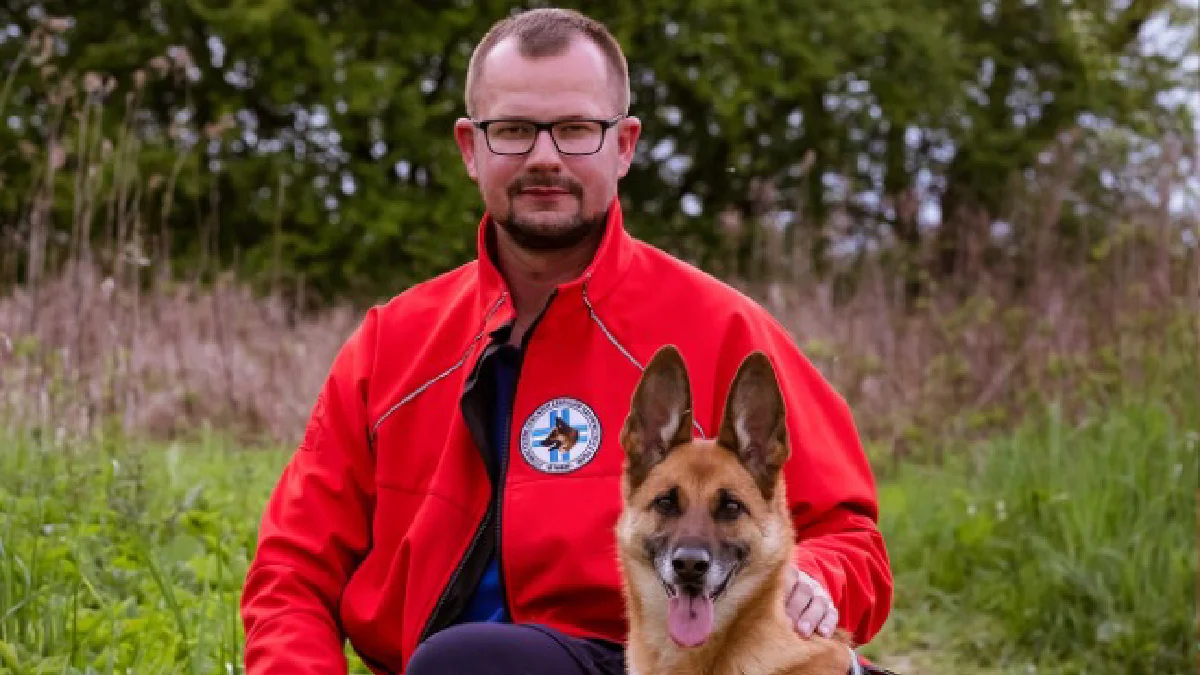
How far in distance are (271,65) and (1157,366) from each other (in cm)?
1397

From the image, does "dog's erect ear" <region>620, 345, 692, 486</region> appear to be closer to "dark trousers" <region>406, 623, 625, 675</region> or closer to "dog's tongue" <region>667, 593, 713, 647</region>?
"dog's tongue" <region>667, 593, 713, 647</region>

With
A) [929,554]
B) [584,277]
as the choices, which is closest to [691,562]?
[584,277]

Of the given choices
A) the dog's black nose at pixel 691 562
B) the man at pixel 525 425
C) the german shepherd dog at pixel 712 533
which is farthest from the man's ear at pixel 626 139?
the dog's black nose at pixel 691 562

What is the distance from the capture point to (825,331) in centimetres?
870

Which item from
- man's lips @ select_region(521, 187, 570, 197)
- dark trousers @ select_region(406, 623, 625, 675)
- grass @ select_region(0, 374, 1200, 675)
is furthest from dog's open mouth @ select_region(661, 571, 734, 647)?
grass @ select_region(0, 374, 1200, 675)

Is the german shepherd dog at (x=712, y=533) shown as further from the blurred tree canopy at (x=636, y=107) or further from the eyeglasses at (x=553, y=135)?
the blurred tree canopy at (x=636, y=107)

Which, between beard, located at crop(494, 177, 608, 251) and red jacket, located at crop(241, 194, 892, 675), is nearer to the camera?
red jacket, located at crop(241, 194, 892, 675)

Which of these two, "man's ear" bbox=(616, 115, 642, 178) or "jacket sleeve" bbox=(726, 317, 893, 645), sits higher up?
"man's ear" bbox=(616, 115, 642, 178)

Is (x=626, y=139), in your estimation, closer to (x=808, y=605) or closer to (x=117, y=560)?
(x=808, y=605)

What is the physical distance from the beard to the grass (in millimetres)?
1472

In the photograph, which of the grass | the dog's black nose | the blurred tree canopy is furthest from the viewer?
the blurred tree canopy

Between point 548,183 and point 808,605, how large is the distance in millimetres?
1110

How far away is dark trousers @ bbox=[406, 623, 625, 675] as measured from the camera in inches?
104

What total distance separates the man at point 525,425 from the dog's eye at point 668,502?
0.65 ft
